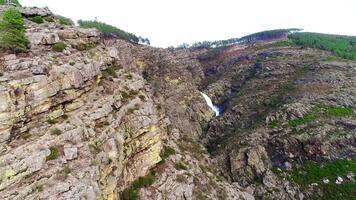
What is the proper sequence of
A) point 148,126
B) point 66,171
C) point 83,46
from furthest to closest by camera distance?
point 148,126
point 83,46
point 66,171

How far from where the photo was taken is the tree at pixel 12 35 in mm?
53094

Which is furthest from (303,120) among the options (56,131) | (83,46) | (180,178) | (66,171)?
(66,171)

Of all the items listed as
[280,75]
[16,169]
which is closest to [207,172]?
[16,169]

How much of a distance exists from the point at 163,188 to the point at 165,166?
6278mm

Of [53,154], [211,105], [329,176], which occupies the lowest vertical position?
[211,105]

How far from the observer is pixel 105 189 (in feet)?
167

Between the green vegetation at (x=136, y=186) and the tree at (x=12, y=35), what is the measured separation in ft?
92.2

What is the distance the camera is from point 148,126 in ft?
229

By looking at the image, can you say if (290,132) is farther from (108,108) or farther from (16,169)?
(16,169)

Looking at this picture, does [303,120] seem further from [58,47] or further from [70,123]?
[70,123]

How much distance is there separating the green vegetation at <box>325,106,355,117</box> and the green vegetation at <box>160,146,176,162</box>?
58.5 metres

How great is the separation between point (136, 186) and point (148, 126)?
11.8 m

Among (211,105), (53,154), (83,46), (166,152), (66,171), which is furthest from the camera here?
(211,105)

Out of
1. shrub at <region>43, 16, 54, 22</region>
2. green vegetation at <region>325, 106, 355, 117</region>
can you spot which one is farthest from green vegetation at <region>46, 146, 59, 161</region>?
green vegetation at <region>325, 106, 355, 117</region>
